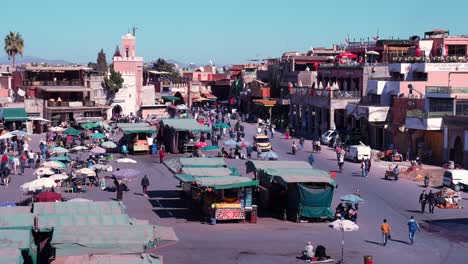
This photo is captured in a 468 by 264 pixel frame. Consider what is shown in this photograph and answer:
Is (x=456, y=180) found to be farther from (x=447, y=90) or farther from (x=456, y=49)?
(x=456, y=49)

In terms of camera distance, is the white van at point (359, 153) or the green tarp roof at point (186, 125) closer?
the white van at point (359, 153)

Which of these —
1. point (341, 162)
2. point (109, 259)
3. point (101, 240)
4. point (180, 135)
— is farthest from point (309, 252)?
point (180, 135)

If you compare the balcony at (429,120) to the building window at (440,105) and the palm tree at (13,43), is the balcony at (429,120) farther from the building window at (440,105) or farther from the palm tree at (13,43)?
the palm tree at (13,43)

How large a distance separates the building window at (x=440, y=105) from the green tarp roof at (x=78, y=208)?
29.1 meters

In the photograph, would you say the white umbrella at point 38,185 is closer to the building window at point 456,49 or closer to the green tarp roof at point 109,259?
the green tarp roof at point 109,259

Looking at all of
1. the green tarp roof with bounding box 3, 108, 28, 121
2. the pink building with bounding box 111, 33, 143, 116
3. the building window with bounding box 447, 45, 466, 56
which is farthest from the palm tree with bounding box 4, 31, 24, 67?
the building window with bounding box 447, 45, 466, 56

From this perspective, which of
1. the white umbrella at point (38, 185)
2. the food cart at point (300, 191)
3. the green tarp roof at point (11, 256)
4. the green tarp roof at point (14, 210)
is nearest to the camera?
the green tarp roof at point (11, 256)

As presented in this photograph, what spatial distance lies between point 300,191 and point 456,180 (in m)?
10.7

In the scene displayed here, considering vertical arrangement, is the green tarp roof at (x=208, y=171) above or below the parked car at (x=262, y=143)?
above

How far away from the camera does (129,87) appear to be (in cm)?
8019

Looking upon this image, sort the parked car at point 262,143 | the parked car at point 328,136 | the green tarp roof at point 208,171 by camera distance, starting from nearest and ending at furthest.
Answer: the green tarp roof at point 208,171
the parked car at point 262,143
the parked car at point 328,136

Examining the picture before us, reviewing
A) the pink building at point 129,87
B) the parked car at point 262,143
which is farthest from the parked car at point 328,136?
the pink building at point 129,87

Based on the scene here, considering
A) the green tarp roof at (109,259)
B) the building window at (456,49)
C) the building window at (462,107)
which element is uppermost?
the building window at (456,49)

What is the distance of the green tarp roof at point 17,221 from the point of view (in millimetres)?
19719
